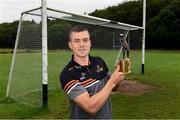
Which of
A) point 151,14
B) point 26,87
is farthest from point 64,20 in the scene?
point 151,14

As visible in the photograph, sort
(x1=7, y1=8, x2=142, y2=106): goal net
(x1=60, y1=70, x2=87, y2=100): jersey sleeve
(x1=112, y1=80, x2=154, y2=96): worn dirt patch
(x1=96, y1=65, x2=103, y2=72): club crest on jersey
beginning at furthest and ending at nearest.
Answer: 1. (x1=112, y1=80, x2=154, y2=96): worn dirt patch
2. (x1=7, y1=8, x2=142, y2=106): goal net
3. (x1=96, y1=65, x2=103, y2=72): club crest on jersey
4. (x1=60, y1=70, x2=87, y2=100): jersey sleeve

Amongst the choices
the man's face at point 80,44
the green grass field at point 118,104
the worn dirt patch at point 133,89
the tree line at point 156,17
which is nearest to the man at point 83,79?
the man's face at point 80,44

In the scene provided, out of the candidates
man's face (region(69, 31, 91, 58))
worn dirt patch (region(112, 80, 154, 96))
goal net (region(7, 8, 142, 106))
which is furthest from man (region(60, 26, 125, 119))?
worn dirt patch (region(112, 80, 154, 96))

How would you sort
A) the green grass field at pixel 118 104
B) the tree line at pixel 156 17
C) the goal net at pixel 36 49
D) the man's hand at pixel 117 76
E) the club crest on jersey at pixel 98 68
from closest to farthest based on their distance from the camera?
1. the man's hand at pixel 117 76
2. the club crest on jersey at pixel 98 68
3. the green grass field at pixel 118 104
4. the goal net at pixel 36 49
5. the tree line at pixel 156 17

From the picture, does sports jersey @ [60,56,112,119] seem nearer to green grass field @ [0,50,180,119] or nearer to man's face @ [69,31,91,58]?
man's face @ [69,31,91,58]

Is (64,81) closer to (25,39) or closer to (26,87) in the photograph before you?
(25,39)

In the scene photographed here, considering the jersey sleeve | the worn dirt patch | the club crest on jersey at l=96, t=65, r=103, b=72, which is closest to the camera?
the jersey sleeve

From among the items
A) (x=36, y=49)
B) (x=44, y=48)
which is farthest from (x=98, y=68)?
(x=36, y=49)

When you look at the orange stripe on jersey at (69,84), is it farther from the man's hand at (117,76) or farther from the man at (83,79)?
the man's hand at (117,76)

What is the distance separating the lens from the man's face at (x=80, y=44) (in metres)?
3.78

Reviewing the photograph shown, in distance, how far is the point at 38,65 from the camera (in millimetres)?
13102

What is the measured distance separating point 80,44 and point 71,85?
329 mm

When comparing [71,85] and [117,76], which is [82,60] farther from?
[117,76]

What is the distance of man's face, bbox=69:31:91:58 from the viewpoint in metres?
3.78
